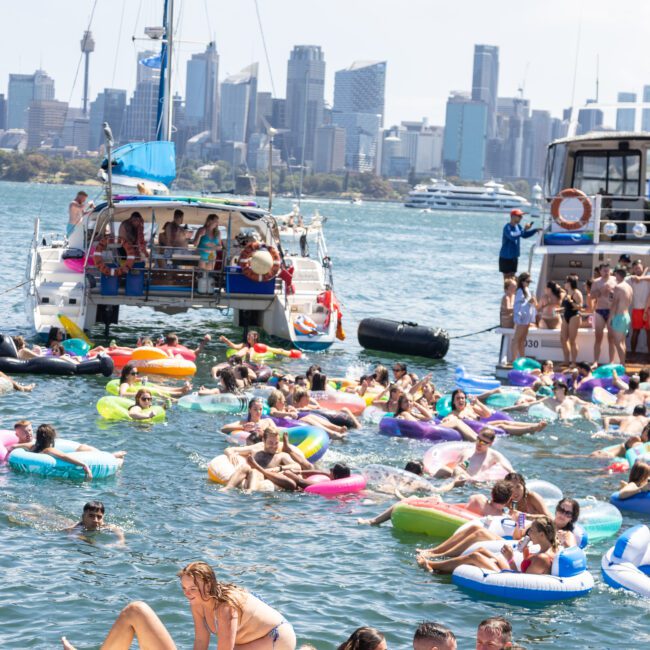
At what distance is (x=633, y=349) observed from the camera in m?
27.2

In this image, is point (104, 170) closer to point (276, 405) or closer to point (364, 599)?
Answer: point (276, 405)

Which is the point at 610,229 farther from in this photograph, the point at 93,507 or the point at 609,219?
the point at 93,507

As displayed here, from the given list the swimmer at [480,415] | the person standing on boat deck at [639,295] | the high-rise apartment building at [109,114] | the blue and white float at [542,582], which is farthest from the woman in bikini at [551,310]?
the high-rise apartment building at [109,114]

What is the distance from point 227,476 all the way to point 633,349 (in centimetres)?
1348

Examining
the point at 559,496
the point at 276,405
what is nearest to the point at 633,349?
the point at 276,405

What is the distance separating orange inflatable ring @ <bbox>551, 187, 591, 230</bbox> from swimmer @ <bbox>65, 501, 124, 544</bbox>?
15342mm

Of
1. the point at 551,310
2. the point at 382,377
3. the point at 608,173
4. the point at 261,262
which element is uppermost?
the point at 608,173

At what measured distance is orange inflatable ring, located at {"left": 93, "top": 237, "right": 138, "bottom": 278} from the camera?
27.2m

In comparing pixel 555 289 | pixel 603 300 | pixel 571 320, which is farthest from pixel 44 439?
pixel 555 289

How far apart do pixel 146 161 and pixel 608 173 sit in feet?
36.0

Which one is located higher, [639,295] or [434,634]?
[639,295]

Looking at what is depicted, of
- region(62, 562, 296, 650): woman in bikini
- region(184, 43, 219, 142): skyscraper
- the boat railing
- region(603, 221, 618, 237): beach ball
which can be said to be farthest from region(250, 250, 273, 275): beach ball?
region(184, 43, 219, 142): skyscraper

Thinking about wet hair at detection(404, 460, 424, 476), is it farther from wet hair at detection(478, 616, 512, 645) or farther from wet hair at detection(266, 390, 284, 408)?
wet hair at detection(478, 616, 512, 645)

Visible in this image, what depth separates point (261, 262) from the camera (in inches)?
1086
